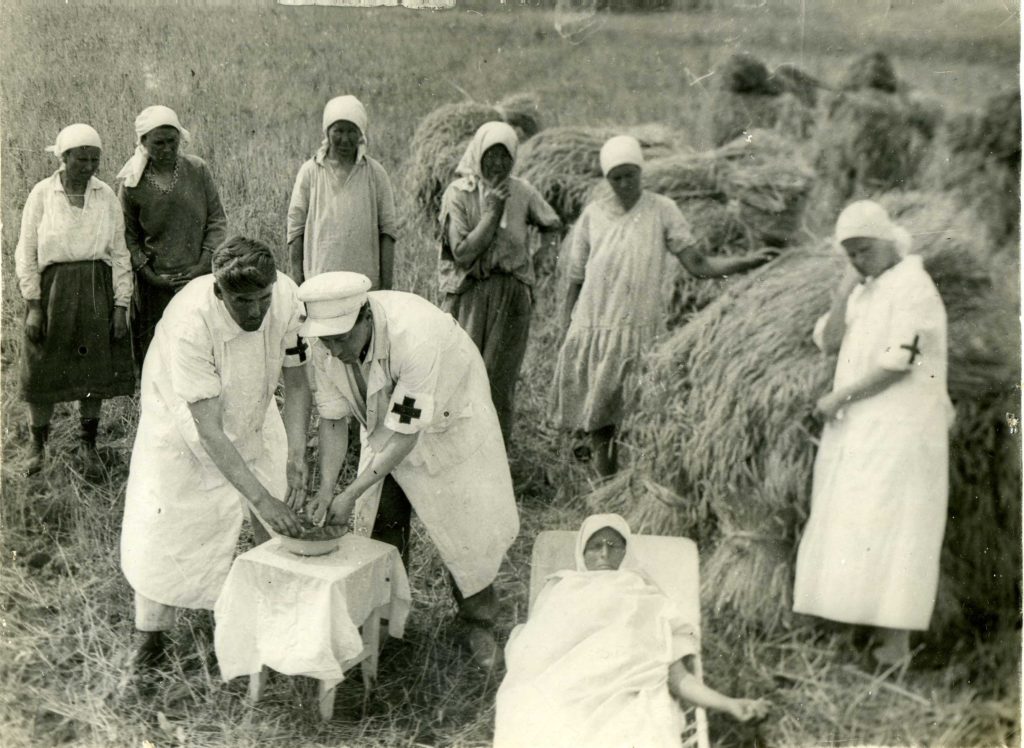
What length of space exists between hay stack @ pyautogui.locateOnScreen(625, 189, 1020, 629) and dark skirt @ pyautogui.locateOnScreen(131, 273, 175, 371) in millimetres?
2437

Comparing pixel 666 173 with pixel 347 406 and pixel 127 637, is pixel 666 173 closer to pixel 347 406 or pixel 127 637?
pixel 347 406

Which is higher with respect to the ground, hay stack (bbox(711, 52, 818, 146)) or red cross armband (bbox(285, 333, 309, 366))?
hay stack (bbox(711, 52, 818, 146))

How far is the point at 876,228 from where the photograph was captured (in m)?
4.32

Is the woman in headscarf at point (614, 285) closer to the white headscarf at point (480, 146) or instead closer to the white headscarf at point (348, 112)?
the white headscarf at point (480, 146)

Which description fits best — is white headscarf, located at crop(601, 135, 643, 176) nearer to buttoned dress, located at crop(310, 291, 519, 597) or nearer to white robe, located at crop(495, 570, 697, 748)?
buttoned dress, located at crop(310, 291, 519, 597)

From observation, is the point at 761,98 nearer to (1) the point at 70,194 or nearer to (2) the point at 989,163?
(2) the point at 989,163

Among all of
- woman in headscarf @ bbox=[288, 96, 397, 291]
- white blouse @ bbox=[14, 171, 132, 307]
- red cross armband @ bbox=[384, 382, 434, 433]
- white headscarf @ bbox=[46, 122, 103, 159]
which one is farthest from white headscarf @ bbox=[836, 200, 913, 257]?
white headscarf @ bbox=[46, 122, 103, 159]

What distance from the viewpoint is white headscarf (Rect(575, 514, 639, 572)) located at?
4.32 m

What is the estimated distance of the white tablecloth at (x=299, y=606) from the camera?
396 cm

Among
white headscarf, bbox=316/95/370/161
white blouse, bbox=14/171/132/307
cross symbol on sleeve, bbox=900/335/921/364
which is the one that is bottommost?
cross symbol on sleeve, bbox=900/335/921/364

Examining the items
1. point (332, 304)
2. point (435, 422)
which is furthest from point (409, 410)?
point (332, 304)

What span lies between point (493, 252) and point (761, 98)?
4.46 feet

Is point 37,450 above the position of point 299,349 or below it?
below

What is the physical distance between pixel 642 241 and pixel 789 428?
104cm
